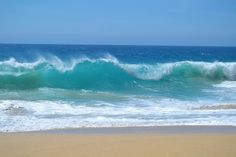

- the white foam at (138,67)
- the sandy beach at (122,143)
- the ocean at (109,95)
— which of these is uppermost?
the white foam at (138,67)

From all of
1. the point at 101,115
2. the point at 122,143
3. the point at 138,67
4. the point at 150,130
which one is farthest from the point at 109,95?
the point at 138,67

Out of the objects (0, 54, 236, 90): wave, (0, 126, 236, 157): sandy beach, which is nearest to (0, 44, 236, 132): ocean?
(0, 54, 236, 90): wave

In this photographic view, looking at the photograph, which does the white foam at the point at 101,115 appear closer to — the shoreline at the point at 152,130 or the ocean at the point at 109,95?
the ocean at the point at 109,95

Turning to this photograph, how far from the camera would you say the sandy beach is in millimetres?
5777

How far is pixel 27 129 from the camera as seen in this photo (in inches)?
302

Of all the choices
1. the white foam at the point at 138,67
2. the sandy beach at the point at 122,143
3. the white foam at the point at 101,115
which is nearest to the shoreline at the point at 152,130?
the sandy beach at the point at 122,143

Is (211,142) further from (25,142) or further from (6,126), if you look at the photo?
(6,126)

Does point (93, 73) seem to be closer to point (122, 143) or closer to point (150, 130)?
point (150, 130)

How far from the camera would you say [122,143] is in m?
6.42

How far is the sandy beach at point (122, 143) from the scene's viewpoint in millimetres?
5777

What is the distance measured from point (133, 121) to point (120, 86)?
8.83 m

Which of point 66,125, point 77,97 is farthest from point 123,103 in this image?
point 66,125

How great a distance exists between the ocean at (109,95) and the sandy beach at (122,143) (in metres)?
0.79

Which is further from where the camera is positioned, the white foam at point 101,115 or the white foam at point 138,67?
the white foam at point 138,67
